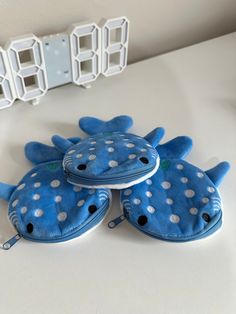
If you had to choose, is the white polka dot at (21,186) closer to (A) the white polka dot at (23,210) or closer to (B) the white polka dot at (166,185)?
(A) the white polka dot at (23,210)

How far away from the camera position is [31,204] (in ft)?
1.64

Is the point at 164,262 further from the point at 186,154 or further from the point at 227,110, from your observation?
the point at 227,110

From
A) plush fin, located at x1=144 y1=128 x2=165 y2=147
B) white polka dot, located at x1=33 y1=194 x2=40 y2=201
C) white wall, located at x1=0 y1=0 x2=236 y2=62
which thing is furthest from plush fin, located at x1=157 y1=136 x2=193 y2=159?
white wall, located at x1=0 y1=0 x2=236 y2=62

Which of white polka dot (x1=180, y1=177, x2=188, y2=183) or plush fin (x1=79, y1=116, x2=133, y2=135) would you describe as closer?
white polka dot (x1=180, y1=177, x2=188, y2=183)

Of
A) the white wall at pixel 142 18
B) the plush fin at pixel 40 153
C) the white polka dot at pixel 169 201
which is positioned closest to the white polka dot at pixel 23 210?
the plush fin at pixel 40 153

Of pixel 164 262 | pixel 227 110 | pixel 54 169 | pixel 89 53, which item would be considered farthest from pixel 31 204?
pixel 227 110

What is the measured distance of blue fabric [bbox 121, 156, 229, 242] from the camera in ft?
1.59

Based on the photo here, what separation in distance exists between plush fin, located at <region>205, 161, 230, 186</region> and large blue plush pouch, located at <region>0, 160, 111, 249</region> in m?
0.18

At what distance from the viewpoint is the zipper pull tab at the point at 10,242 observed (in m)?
0.48

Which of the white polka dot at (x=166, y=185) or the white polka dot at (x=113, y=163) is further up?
the white polka dot at (x=113, y=163)

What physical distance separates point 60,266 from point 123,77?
48 centimetres

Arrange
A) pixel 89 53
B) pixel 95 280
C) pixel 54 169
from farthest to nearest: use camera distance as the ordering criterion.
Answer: pixel 89 53, pixel 54 169, pixel 95 280

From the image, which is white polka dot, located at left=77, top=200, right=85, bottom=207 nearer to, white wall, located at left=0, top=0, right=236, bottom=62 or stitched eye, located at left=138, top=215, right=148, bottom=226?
stitched eye, located at left=138, top=215, right=148, bottom=226

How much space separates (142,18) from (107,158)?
1.48 feet
